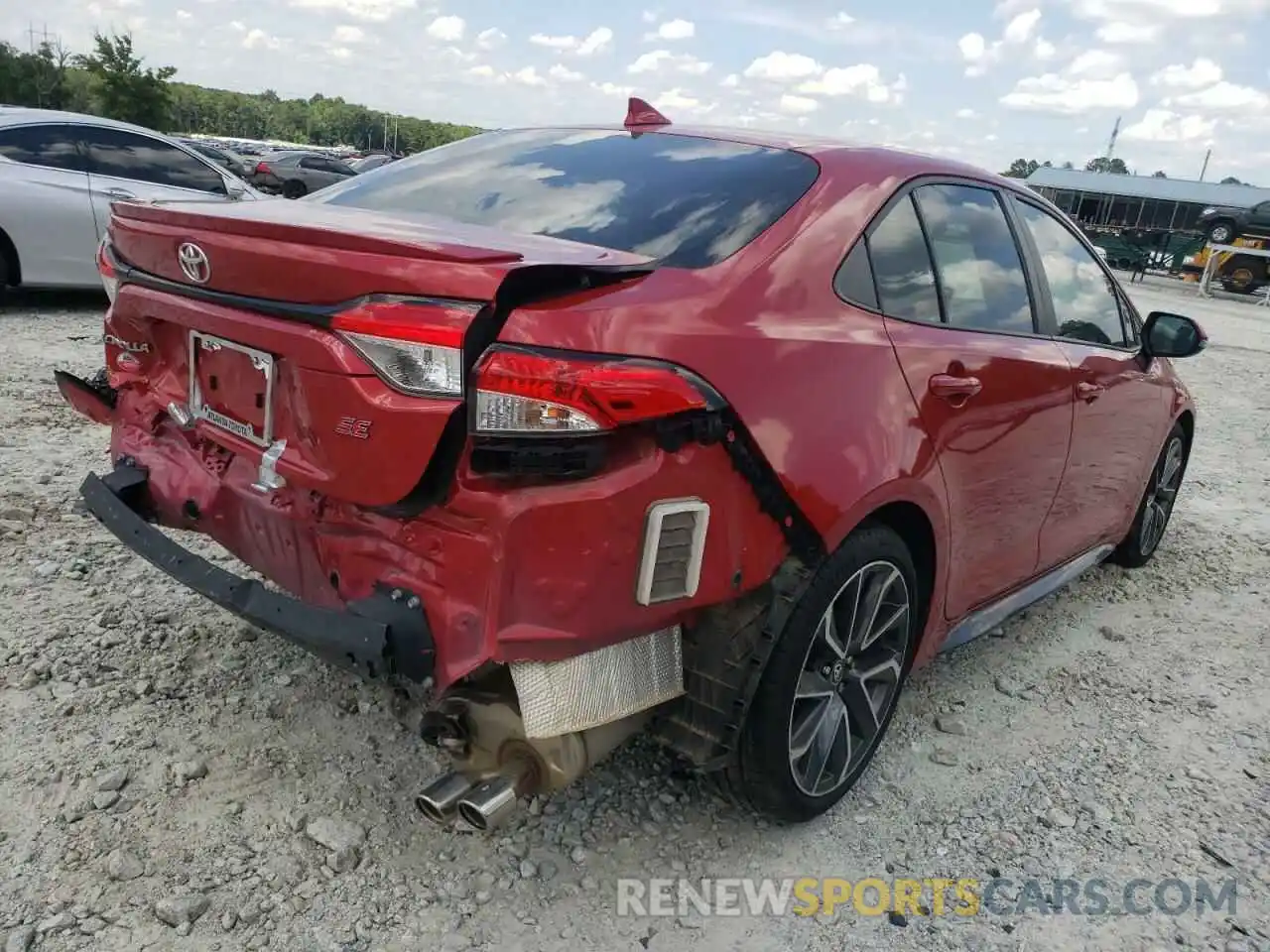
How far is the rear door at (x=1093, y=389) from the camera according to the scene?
136 inches

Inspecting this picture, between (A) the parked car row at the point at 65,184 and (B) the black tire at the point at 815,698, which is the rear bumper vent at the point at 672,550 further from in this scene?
(A) the parked car row at the point at 65,184

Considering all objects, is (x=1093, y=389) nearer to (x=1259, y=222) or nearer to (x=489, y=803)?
(x=489, y=803)

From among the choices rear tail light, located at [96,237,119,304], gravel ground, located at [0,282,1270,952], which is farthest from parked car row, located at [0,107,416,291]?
rear tail light, located at [96,237,119,304]

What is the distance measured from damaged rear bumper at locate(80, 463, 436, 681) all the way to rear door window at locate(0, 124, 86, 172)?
21.1 feet

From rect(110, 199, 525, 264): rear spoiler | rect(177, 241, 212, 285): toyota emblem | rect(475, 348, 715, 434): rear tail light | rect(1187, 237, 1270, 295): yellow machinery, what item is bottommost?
rect(1187, 237, 1270, 295): yellow machinery

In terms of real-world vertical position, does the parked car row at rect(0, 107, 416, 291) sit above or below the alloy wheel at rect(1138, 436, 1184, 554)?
above

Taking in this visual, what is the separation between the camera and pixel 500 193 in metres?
2.70

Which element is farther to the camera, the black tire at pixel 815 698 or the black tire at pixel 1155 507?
the black tire at pixel 1155 507

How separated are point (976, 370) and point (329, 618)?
185 centimetres

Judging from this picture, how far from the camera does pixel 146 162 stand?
811cm

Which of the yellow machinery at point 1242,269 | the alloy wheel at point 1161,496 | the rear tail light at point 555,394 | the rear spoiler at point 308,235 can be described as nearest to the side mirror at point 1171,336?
the alloy wheel at point 1161,496

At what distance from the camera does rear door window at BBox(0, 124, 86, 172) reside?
7363 mm

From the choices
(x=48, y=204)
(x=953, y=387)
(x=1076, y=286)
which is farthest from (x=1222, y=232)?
(x=953, y=387)

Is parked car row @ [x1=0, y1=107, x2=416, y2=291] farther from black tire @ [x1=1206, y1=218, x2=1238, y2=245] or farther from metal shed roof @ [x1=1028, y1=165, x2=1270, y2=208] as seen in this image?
metal shed roof @ [x1=1028, y1=165, x2=1270, y2=208]
